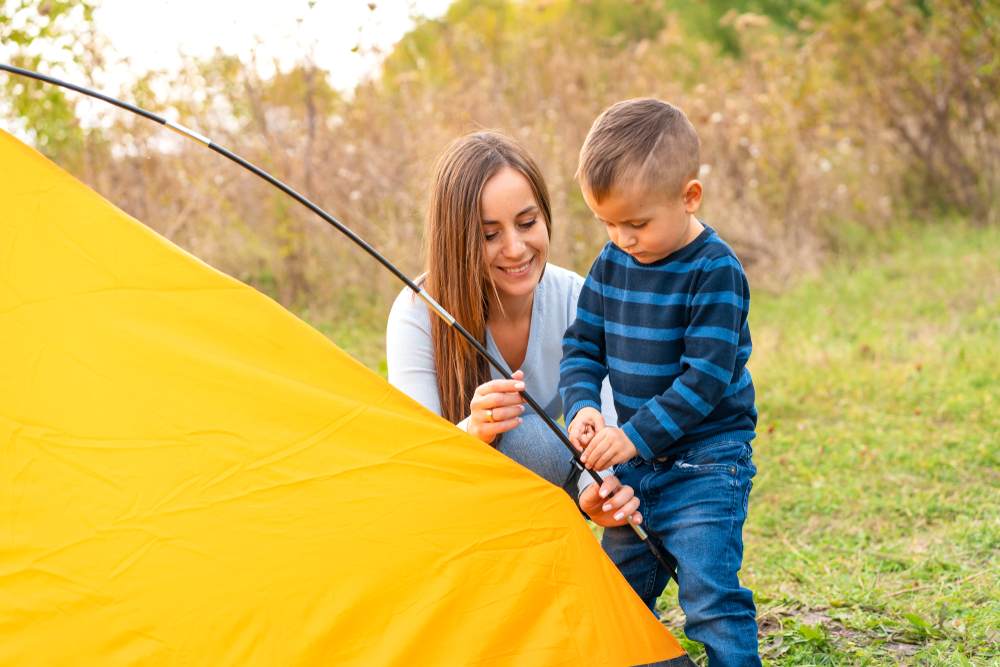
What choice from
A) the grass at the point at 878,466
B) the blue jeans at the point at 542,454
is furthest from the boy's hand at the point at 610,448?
the grass at the point at 878,466

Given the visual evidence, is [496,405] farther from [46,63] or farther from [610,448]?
[46,63]

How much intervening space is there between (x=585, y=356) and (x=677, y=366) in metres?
0.25

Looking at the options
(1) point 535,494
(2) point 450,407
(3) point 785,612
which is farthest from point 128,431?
(3) point 785,612

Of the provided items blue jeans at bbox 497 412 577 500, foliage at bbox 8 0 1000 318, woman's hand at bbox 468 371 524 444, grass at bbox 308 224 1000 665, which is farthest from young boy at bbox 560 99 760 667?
foliage at bbox 8 0 1000 318

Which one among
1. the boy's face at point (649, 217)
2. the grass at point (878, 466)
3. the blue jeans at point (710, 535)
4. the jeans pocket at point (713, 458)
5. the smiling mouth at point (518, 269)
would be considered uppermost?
the boy's face at point (649, 217)

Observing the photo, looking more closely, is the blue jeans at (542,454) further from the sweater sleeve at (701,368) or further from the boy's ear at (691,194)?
the boy's ear at (691,194)

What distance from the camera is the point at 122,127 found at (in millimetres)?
6176

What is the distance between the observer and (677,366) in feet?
7.14

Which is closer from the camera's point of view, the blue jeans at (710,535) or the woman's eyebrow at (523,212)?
the blue jeans at (710,535)

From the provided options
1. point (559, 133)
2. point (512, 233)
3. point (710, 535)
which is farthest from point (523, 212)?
point (559, 133)

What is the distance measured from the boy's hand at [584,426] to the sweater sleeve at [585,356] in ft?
0.17

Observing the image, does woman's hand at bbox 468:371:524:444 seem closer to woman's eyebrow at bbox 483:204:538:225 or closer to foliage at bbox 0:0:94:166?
woman's eyebrow at bbox 483:204:538:225

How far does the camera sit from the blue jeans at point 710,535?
6.85ft

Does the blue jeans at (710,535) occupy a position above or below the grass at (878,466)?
above
